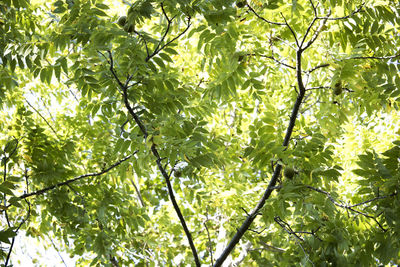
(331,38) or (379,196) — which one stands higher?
(331,38)

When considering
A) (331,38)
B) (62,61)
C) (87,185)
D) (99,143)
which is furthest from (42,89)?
(331,38)

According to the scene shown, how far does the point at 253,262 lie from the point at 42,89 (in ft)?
16.5

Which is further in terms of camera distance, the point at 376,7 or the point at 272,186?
the point at 272,186

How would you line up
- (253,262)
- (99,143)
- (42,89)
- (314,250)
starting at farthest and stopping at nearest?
(42,89) → (253,262) → (99,143) → (314,250)

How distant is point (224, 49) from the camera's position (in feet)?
11.5

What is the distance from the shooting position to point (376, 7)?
9.98ft

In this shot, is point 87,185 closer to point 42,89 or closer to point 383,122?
point 42,89

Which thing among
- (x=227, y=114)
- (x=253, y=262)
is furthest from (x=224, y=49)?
(x=227, y=114)

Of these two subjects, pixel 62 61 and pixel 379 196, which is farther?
pixel 62 61

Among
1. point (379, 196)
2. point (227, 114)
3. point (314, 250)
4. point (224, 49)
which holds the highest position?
point (227, 114)

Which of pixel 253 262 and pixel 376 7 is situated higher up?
pixel 376 7

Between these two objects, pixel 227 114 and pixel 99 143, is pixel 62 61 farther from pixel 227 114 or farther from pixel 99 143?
pixel 227 114

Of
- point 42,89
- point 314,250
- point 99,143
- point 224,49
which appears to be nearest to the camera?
point 314,250

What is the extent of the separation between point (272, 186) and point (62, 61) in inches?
85.4
